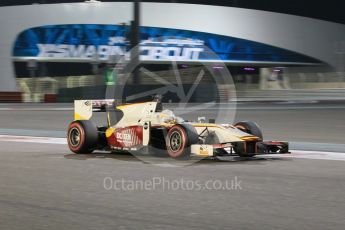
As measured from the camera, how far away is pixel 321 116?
69.3 ft

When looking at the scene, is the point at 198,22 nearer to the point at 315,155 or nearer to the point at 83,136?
the point at 315,155

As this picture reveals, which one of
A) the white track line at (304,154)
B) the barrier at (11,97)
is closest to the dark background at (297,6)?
the barrier at (11,97)

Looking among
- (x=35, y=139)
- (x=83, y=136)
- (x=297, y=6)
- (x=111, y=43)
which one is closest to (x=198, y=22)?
(x=111, y=43)

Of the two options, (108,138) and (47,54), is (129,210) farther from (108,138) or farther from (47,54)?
(47,54)

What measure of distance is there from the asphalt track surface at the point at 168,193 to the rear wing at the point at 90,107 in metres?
0.69

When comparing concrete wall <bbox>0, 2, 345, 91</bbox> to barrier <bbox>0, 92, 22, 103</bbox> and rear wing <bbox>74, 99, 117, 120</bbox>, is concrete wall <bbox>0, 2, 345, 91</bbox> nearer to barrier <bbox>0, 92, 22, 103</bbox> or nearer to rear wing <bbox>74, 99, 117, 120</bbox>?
barrier <bbox>0, 92, 22, 103</bbox>

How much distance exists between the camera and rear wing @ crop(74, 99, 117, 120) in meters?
10.6

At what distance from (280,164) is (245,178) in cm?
164

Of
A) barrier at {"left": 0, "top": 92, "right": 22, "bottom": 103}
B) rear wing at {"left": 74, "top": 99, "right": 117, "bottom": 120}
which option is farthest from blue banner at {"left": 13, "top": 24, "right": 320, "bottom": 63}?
rear wing at {"left": 74, "top": 99, "right": 117, "bottom": 120}

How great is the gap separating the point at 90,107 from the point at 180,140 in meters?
2.23

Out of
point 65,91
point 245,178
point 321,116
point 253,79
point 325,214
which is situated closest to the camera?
point 325,214

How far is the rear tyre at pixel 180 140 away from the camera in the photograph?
29.4 feet

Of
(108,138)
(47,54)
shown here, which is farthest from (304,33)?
(108,138)

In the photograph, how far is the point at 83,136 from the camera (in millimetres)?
10203
